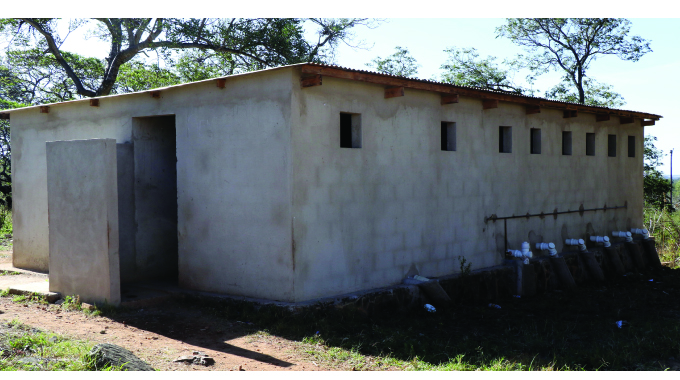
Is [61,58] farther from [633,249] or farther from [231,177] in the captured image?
[633,249]

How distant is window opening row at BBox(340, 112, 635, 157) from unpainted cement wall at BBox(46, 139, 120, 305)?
3.67 metres

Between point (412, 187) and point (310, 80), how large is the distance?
294 centimetres

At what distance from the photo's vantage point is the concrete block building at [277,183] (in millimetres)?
8555

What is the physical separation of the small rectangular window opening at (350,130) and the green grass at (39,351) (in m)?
4.85

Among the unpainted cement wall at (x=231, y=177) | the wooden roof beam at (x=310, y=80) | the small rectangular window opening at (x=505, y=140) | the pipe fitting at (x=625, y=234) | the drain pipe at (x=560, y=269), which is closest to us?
the wooden roof beam at (x=310, y=80)

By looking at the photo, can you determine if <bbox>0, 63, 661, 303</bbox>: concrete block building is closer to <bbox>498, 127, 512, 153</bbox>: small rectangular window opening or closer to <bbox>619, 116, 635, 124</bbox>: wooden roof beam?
<bbox>498, 127, 512, 153</bbox>: small rectangular window opening

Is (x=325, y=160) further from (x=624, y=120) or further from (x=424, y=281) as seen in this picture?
(x=624, y=120)

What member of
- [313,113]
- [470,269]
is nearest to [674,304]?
[470,269]

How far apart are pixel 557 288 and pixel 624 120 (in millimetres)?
6081

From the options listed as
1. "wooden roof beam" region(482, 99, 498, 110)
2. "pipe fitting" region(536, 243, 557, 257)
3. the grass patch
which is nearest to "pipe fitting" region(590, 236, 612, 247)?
"pipe fitting" region(536, 243, 557, 257)

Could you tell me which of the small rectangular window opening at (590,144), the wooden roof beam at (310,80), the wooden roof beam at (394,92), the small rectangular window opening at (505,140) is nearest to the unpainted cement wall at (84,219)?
the wooden roof beam at (310,80)

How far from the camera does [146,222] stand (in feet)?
35.0

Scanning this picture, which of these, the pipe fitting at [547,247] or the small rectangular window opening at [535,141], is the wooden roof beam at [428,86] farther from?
the pipe fitting at [547,247]

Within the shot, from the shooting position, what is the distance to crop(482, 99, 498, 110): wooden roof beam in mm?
11508
